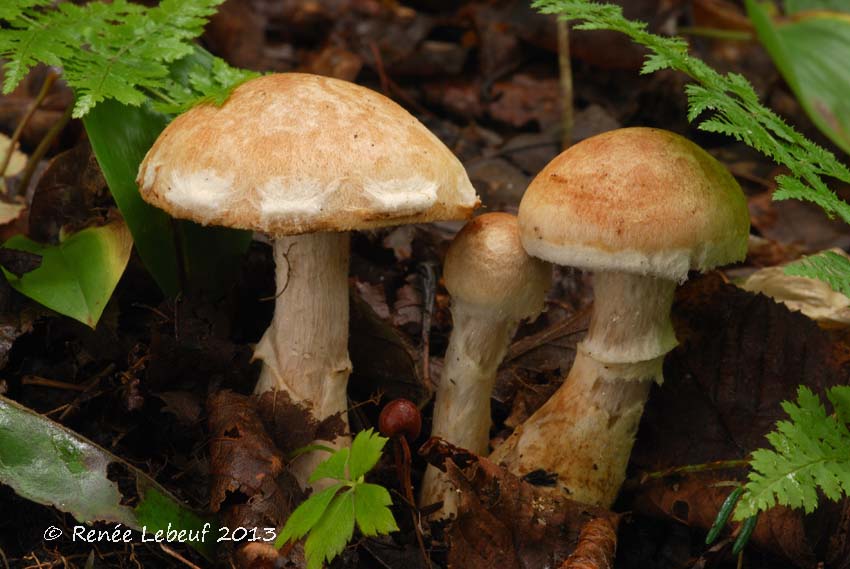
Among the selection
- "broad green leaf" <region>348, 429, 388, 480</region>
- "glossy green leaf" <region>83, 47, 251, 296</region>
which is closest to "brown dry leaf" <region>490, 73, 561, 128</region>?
"glossy green leaf" <region>83, 47, 251, 296</region>

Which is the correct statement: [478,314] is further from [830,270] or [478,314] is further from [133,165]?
[133,165]

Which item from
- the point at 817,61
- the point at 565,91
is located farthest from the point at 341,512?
the point at 817,61

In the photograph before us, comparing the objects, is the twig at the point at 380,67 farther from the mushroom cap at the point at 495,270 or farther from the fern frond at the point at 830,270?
the fern frond at the point at 830,270

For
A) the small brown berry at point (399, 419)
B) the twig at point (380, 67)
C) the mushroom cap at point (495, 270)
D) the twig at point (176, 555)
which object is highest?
the mushroom cap at point (495, 270)

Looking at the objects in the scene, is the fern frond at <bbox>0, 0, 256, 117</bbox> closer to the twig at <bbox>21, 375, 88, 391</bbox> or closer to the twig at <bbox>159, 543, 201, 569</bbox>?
the twig at <bbox>21, 375, 88, 391</bbox>

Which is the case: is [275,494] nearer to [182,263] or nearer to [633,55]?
[182,263]

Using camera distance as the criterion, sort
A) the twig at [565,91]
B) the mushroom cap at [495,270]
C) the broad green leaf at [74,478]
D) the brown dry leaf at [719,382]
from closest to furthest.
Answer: the broad green leaf at [74,478], the mushroom cap at [495,270], the brown dry leaf at [719,382], the twig at [565,91]

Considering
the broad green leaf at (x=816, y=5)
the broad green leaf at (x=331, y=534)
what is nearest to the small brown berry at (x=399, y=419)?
the broad green leaf at (x=331, y=534)
